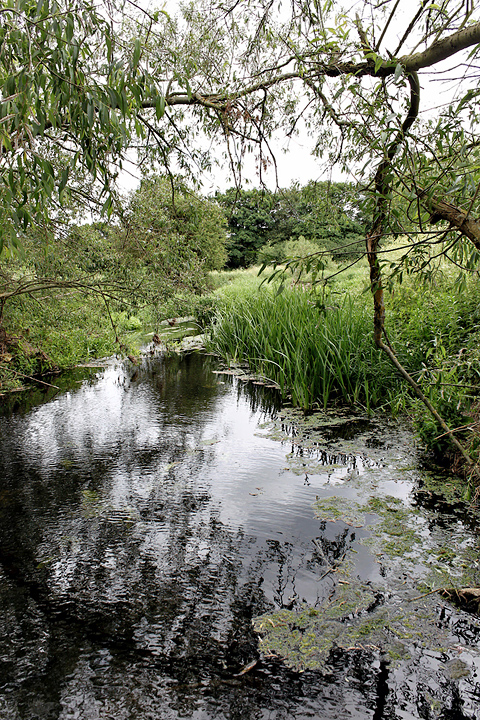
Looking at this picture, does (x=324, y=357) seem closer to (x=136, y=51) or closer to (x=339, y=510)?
(x=339, y=510)

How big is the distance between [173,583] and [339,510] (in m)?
1.29

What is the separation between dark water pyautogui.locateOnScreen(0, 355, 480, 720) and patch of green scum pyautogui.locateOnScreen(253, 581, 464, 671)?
5 centimetres

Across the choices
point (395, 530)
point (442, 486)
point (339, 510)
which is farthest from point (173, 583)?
point (442, 486)

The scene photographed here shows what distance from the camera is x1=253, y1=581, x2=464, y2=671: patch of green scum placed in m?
1.89

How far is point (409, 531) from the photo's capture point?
2.77 metres

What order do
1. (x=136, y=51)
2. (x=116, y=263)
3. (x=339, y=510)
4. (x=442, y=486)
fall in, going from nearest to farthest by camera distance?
(x=136, y=51), (x=339, y=510), (x=442, y=486), (x=116, y=263)

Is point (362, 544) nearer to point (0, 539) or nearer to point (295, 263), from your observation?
point (295, 263)

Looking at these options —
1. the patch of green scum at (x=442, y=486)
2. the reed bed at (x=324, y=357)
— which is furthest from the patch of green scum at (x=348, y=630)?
the reed bed at (x=324, y=357)

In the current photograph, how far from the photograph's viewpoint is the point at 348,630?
2.01 metres

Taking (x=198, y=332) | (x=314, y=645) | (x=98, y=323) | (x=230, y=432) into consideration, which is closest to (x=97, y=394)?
(x=98, y=323)

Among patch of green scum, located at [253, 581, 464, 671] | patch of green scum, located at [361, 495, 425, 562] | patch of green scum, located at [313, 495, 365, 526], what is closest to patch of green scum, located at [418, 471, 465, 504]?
patch of green scum, located at [361, 495, 425, 562]

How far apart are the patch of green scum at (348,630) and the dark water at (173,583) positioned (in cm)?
5

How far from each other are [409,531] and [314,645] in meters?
1.14

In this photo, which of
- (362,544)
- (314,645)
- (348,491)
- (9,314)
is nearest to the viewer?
(314,645)
